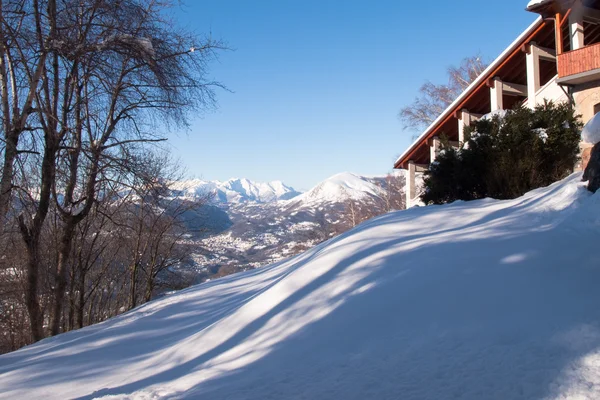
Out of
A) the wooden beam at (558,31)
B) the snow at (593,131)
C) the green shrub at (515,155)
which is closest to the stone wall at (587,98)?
the wooden beam at (558,31)

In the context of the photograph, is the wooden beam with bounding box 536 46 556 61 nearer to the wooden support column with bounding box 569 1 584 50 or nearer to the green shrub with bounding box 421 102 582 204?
the wooden support column with bounding box 569 1 584 50

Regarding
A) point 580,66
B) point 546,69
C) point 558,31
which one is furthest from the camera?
point 546,69

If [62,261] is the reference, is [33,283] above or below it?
below

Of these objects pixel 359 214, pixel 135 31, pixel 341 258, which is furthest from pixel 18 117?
pixel 359 214

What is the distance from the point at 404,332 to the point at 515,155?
711 centimetres

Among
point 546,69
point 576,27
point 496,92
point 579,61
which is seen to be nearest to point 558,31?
point 576,27

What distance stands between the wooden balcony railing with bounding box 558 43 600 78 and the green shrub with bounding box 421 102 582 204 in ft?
10.3

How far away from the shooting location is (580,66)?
12.8m

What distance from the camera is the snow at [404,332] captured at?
2961mm

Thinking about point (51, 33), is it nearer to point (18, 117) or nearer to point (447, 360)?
point (18, 117)

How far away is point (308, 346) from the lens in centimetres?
386

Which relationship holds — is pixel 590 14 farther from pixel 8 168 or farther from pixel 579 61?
pixel 8 168

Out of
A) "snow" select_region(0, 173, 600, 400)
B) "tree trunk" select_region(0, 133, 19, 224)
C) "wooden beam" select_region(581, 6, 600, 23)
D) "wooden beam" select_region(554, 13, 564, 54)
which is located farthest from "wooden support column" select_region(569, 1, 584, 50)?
"tree trunk" select_region(0, 133, 19, 224)

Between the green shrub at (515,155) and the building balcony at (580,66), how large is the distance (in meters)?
3.07
